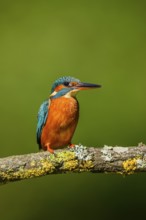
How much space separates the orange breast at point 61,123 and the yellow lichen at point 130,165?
2.93 ft

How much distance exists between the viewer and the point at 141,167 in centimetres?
502

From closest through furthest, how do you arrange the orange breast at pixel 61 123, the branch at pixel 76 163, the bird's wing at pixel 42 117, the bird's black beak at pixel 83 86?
1. the branch at pixel 76 163
2. the bird's black beak at pixel 83 86
3. the orange breast at pixel 61 123
4. the bird's wing at pixel 42 117

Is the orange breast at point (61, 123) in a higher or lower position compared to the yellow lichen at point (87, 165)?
higher

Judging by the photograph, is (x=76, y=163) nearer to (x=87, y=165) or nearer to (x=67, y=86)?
(x=87, y=165)

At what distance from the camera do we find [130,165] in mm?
4992

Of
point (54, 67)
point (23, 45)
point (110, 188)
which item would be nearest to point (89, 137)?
point (110, 188)

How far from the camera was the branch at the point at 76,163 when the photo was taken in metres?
4.95

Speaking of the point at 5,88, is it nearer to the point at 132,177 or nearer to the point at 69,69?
the point at 69,69

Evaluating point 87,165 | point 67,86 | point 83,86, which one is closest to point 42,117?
point 67,86

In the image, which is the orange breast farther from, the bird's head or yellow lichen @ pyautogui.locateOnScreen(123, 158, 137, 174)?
yellow lichen @ pyautogui.locateOnScreen(123, 158, 137, 174)

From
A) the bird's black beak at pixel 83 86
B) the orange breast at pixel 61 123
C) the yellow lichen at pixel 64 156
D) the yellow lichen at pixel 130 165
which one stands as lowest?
the yellow lichen at pixel 130 165

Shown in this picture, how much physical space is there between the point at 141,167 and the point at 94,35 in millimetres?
2636

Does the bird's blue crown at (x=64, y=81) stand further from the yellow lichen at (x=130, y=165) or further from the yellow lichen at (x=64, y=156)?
the yellow lichen at (x=130, y=165)

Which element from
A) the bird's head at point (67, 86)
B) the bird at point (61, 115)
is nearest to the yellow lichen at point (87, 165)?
the bird at point (61, 115)
